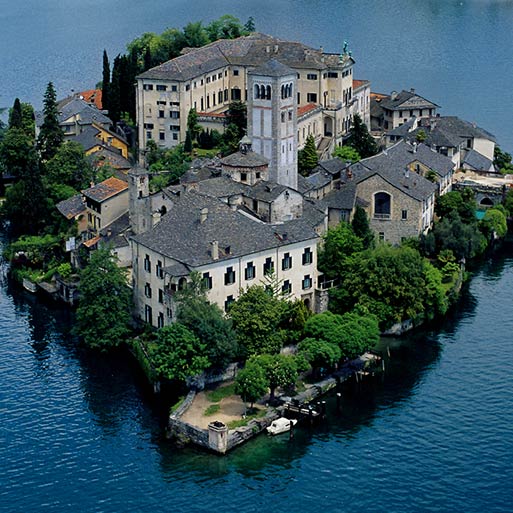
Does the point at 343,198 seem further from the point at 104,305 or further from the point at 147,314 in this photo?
the point at 104,305

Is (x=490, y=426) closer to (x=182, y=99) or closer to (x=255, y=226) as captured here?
(x=255, y=226)

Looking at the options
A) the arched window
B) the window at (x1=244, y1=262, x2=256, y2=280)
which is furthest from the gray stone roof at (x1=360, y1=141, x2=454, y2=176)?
the window at (x1=244, y1=262, x2=256, y2=280)

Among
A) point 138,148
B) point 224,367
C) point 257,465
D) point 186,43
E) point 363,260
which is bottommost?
point 257,465

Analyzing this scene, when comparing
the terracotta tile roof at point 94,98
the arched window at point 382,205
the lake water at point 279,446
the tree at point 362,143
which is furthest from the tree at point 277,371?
the terracotta tile roof at point 94,98

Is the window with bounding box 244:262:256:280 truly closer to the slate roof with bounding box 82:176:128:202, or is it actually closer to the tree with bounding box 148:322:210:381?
the tree with bounding box 148:322:210:381

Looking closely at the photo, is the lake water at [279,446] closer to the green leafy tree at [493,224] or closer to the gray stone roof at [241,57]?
the green leafy tree at [493,224]

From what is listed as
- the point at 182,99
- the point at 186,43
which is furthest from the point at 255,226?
the point at 186,43
